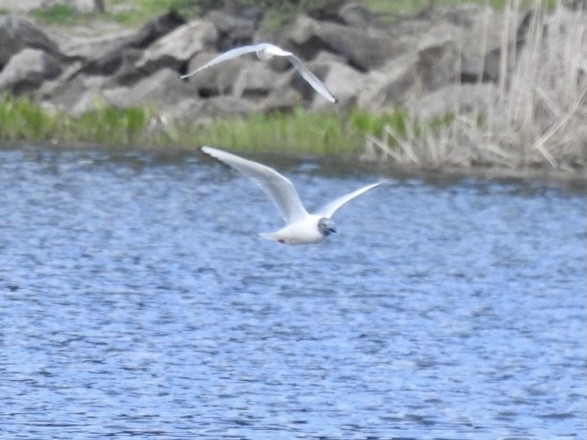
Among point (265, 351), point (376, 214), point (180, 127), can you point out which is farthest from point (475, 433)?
point (180, 127)

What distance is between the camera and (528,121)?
28781 millimetres

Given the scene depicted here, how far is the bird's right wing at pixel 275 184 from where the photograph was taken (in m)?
14.1

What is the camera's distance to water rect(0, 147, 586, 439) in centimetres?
1609

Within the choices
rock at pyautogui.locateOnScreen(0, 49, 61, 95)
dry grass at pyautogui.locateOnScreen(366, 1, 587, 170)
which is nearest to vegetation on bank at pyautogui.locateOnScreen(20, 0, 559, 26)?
rock at pyautogui.locateOnScreen(0, 49, 61, 95)

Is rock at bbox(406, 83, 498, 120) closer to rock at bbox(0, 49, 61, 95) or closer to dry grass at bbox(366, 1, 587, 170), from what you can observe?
dry grass at bbox(366, 1, 587, 170)

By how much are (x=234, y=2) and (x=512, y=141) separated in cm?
1117

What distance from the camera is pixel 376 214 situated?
28.4 metres

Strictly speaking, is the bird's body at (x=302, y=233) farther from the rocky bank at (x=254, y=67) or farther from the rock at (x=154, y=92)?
the rock at (x=154, y=92)

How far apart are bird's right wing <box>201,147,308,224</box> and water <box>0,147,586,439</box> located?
1603 mm

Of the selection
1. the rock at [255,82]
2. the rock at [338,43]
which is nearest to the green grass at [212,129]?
the rock at [255,82]

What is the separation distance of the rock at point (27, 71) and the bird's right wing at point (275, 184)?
2008 cm

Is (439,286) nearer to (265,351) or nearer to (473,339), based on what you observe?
(473,339)

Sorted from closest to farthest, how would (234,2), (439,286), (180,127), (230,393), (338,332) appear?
(230,393)
(338,332)
(439,286)
(180,127)
(234,2)

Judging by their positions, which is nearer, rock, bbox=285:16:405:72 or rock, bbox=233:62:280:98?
rock, bbox=233:62:280:98
